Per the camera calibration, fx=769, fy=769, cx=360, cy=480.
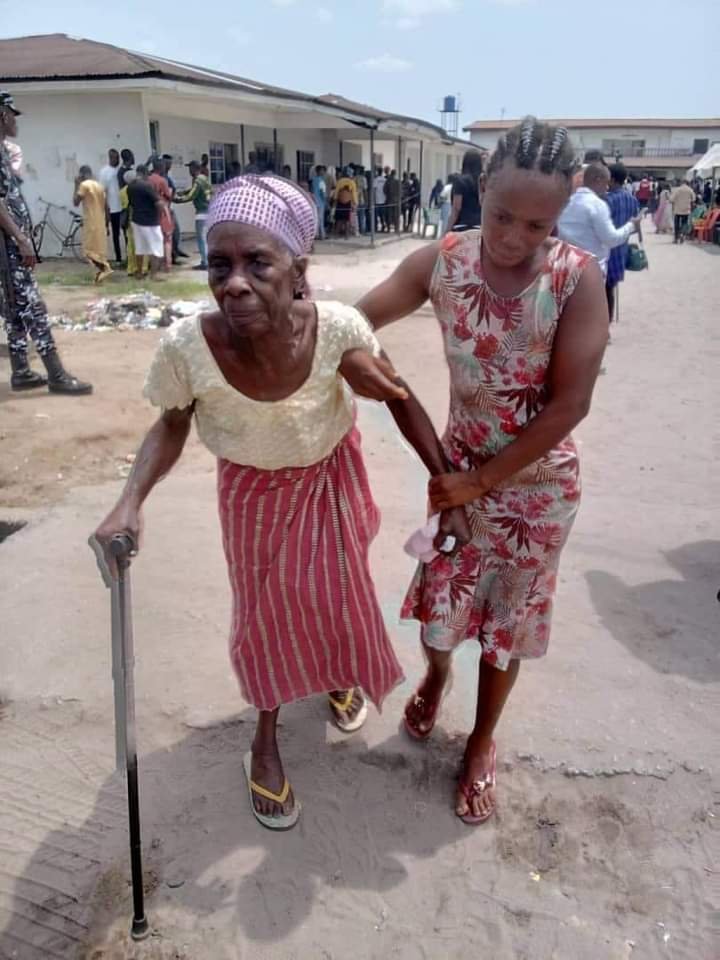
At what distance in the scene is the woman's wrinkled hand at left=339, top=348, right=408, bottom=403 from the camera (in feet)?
5.71

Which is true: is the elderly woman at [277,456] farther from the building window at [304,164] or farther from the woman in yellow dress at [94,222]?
the building window at [304,164]

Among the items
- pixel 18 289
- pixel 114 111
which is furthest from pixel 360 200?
pixel 18 289

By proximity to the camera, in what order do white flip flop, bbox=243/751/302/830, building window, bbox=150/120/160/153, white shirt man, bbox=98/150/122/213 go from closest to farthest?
1. white flip flop, bbox=243/751/302/830
2. white shirt man, bbox=98/150/122/213
3. building window, bbox=150/120/160/153

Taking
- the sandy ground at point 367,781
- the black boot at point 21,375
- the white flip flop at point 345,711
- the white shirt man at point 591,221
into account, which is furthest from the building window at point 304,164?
the white flip flop at point 345,711

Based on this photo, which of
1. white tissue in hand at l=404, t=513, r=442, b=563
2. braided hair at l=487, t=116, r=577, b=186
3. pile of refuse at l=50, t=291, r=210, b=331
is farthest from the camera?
pile of refuse at l=50, t=291, r=210, b=331

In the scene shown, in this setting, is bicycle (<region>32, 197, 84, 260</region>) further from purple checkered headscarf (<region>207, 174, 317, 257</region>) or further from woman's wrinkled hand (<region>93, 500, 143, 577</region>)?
woman's wrinkled hand (<region>93, 500, 143, 577</region>)

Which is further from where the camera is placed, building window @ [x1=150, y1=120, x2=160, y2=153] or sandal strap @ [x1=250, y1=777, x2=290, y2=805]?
building window @ [x1=150, y1=120, x2=160, y2=153]

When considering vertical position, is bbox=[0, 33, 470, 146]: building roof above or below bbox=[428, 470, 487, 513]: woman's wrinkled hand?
above

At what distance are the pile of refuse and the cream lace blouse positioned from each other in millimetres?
6412

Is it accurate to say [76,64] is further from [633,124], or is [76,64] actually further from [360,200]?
[633,124]

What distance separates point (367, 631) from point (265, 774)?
0.50 m

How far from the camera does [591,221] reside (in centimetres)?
564

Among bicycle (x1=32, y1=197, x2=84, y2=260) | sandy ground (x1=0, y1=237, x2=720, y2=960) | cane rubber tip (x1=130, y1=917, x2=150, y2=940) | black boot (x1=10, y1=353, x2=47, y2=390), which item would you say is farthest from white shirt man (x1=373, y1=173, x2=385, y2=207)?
cane rubber tip (x1=130, y1=917, x2=150, y2=940)

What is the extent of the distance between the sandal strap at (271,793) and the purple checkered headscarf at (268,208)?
141 cm
